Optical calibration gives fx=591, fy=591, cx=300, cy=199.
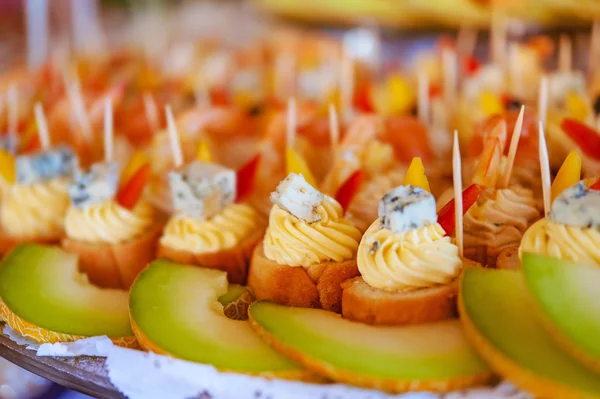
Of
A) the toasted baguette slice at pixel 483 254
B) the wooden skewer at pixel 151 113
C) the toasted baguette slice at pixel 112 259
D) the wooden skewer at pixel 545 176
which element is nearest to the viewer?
the wooden skewer at pixel 545 176

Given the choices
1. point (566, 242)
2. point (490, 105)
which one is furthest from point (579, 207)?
point (490, 105)

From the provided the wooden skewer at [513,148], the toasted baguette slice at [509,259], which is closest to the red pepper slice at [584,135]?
the wooden skewer at [513,148]

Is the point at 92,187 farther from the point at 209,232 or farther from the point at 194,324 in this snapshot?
the point at 194,324

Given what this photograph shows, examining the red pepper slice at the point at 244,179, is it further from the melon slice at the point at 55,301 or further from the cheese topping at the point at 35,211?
the cheese topping at the point at 35,211

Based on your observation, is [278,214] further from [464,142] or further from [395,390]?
[464,142]

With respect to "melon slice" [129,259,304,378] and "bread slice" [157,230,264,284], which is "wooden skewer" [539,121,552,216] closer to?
"melon slice" [129,259,304,378]

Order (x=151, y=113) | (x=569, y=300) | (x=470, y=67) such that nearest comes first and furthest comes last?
(x=569, y=300) < (x=151, y=113) < (x=470, y=67)
